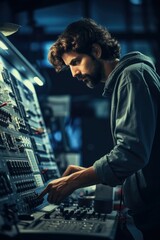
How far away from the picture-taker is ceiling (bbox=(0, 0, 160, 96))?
5.30 meters

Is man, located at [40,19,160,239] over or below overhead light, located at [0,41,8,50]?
below

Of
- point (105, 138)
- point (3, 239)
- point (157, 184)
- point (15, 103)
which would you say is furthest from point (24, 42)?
point (3, 239)

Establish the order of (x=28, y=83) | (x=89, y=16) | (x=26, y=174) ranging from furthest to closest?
(x=89, y=16) < (x=28, y=83) < (x=26, y=174)

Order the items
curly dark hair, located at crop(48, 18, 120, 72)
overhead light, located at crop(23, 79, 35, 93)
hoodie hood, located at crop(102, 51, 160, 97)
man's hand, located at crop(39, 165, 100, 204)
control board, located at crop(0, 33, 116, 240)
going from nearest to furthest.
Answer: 1. control board, located at crop(0, 33, 116, 240)
2. man's hand, located at crop(39, 165, 100, 204)
3. hoodie hood, located at crop(102, 51, 160, 97)
4. curly dark hair, located at crop(48, 18, 120, 72)
5. overhead light, located at crop(23, 79, 35, 93)

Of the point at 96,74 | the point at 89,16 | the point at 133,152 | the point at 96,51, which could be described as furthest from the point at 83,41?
the point at 89,16

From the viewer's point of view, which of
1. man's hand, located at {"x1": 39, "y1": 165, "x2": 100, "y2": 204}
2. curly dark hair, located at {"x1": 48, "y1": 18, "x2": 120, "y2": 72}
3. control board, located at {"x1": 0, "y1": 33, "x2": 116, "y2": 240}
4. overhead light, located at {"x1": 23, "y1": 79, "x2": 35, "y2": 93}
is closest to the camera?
control board, located at {"x1": 0, "y1": 33, "x2": 116, "y2": 240}

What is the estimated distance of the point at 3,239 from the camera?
48.0 inches

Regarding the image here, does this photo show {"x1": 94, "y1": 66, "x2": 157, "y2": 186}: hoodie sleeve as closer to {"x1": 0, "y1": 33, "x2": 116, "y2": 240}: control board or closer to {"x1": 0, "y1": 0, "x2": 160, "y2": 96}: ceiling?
{"x1": 0, "y1": 33, "x2": 116, "y2": 240}: control board

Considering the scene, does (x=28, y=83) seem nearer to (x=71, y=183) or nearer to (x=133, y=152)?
(x=71, y=183)

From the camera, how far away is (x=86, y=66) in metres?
2.18

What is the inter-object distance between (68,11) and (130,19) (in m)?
1.20

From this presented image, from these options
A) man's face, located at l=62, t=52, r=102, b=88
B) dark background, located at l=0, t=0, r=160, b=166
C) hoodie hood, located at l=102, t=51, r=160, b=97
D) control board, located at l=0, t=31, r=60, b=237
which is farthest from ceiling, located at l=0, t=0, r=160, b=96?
hoodie hood, located at l=102, t=51, r=160, b=97

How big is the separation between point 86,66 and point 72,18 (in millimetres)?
5197

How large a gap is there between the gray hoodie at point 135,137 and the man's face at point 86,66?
255 mm
